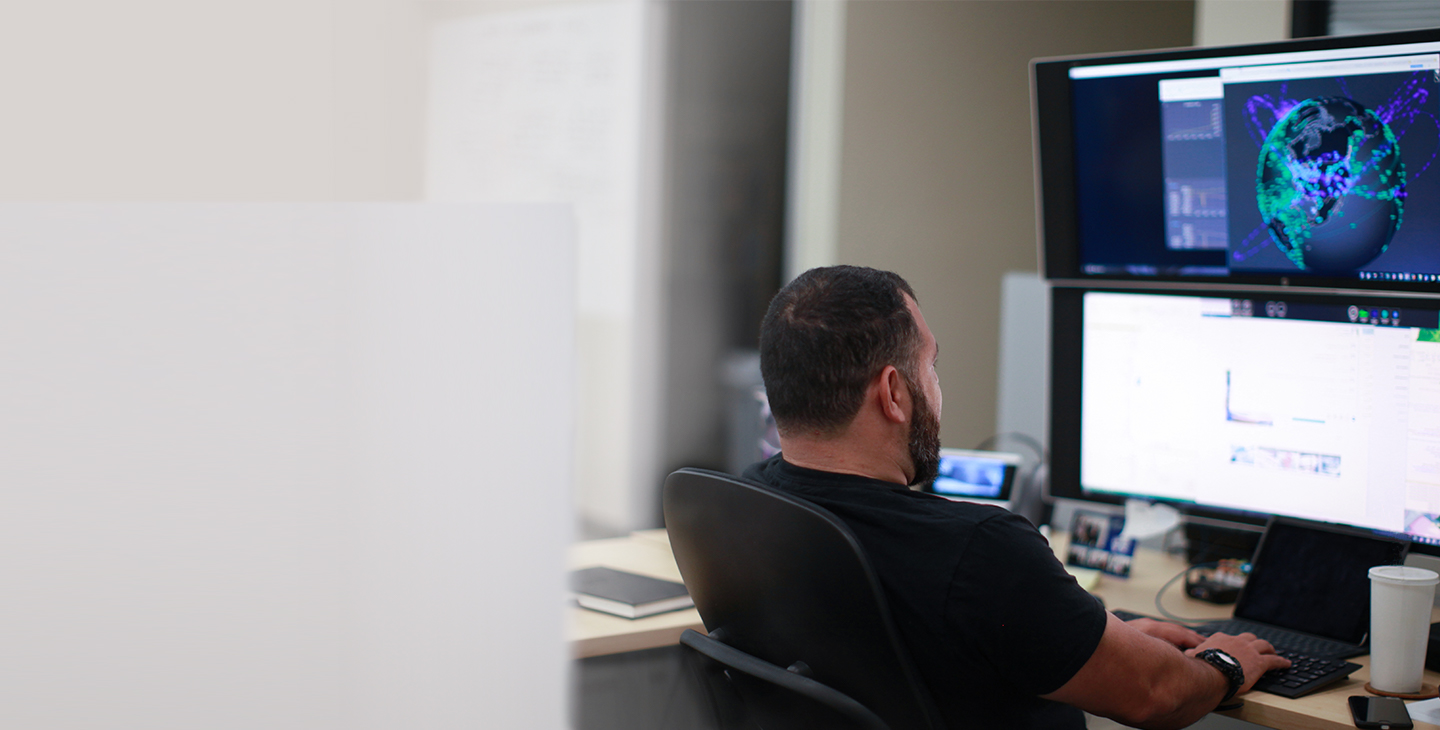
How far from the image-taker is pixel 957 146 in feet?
10.8

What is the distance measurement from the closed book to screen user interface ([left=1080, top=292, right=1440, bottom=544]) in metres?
0.74

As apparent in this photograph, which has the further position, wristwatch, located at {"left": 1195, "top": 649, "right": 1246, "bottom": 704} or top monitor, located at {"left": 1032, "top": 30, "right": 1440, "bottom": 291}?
top monitor, located at {"left": 1032, "top": 30, "right": 1440, "bottom": 291}

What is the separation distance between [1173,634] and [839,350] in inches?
23.8

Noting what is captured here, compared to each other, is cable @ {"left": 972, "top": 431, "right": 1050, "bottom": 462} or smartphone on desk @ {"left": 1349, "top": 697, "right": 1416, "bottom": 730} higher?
cable @ {"left": 972, "top": 431, "right": 1050, "bottom": 462}

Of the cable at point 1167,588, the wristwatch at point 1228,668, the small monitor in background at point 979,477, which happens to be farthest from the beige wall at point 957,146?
the wristwatch at point 1228,668

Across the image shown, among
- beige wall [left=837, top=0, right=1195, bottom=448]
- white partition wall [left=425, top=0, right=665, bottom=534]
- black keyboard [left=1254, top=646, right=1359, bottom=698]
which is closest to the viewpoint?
black keyboard [left=1254, top=646, right=1359, bottom=698]

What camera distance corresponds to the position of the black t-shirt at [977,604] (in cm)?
114

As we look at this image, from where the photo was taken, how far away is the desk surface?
52.3 inches

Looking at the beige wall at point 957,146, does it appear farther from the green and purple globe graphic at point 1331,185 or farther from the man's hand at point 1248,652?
the man's hand at point 1248,652

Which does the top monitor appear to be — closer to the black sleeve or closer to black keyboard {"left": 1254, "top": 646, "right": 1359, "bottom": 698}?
black keyboard {"left": 1254, "top": 646, "right": 1359, "bottom": 698}

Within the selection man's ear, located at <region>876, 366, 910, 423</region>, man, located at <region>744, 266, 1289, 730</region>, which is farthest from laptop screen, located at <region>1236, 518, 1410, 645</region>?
man's ear, located at <region>876, 366, 910, 423</region>

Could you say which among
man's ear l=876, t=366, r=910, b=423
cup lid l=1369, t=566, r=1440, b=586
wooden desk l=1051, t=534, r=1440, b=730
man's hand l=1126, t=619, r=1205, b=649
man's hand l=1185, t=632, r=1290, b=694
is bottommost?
wooden desk l=1051, t=534, r=1440, b=730

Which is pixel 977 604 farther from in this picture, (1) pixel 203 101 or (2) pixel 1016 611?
(1) pixel 203 101

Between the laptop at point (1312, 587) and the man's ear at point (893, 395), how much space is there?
0.64 meters
